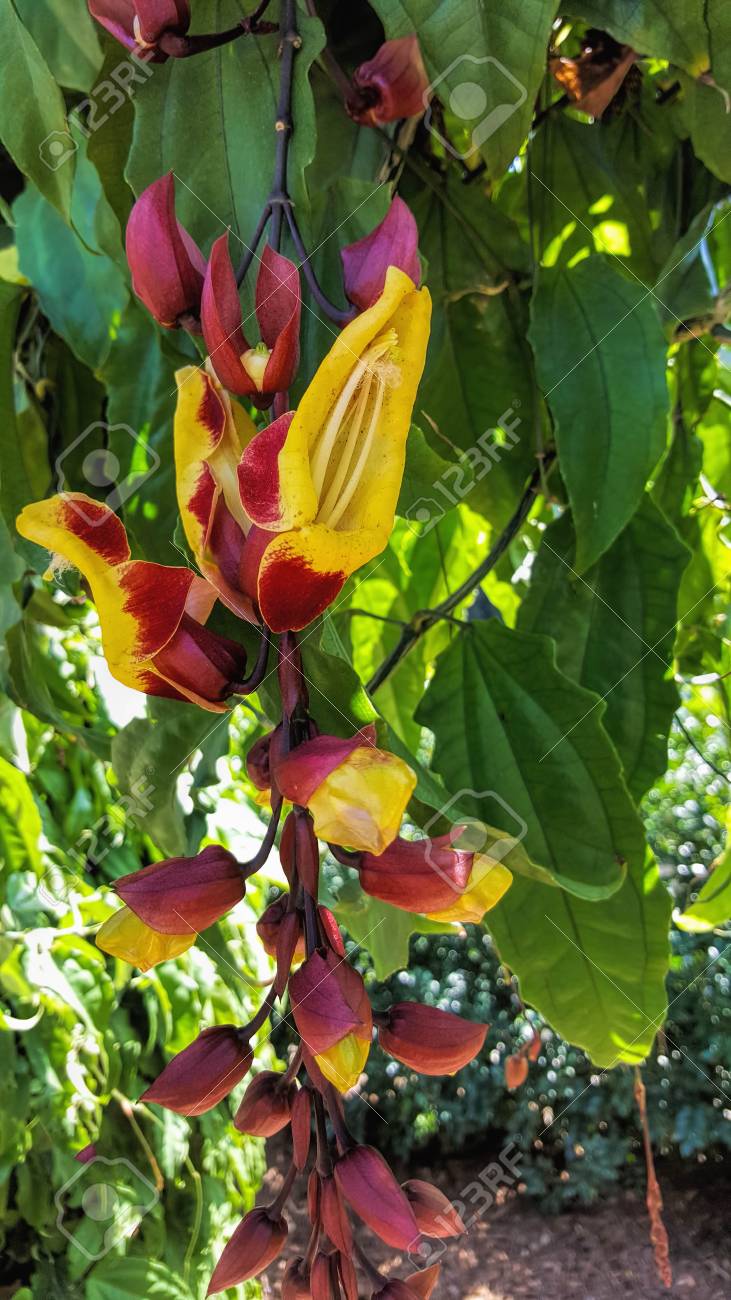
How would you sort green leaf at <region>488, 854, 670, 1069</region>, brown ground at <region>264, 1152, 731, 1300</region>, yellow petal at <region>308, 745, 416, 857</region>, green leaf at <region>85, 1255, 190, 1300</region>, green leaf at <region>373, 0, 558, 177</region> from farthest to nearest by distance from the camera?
brown ground at <region>264, 1152, 731, 1300</region> < green leaf at <region>85, 1255, 190, 1300</region> < green leaf at <region>488, 854, 670, 1069</region> < green leaf at <region>373, 0, 558, 177</region> < yellow petal at <region>308, 745, 416, 857</region>

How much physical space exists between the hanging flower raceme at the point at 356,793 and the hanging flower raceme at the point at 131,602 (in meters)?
0.04

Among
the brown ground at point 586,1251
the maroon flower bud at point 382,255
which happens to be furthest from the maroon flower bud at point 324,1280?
the brown ground at point 586,1251

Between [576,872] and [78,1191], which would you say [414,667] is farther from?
[78,1191]

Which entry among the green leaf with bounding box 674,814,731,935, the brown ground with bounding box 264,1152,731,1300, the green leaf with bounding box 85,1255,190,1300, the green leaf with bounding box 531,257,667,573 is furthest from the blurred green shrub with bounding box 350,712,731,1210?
the green leaf with bounding box 531,257,667,573

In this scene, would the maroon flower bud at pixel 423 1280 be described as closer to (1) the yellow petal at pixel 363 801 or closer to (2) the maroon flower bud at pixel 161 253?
(1) the yellow petal at pixel 363 801

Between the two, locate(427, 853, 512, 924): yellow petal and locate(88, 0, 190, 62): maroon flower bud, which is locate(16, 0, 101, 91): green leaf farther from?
locate(427, 853, 512, 924): yellow petal

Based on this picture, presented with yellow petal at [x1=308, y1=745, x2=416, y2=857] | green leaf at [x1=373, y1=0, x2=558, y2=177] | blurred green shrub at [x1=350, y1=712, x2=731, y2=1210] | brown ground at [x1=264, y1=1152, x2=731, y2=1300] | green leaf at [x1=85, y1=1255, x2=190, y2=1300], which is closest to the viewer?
yellow petal at [x1=308, y1=745, x2=416, y2=857]

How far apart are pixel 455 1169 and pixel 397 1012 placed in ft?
9.78

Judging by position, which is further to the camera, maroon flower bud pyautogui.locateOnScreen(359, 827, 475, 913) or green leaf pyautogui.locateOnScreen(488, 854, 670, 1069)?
green leaf pyautogui.locateOnScreen(488, 854, 670, 1069)

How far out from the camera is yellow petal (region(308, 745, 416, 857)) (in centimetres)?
22

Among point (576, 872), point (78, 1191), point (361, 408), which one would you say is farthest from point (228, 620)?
point (78, 1191)

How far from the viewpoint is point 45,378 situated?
0.55m

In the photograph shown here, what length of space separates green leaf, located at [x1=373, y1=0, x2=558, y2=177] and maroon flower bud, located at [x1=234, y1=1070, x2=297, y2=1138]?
0.26m

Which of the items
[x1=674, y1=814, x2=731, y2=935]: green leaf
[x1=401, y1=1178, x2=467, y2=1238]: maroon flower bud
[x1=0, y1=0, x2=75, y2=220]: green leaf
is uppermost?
[x1=0, y1=0, x2=75, y2=220]: green leaf
